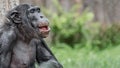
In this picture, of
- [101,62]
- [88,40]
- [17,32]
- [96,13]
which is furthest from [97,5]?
[17,32]

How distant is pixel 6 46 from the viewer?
21.5ft

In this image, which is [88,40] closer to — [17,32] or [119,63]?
[119,63]

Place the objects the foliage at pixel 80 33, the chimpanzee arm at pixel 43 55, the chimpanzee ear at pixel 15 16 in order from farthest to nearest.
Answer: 1. the foliage at pixel 80 33
2. the chimpanzee arm at pixel 43 55
3. the chimpanzee ear at pixel 15 16

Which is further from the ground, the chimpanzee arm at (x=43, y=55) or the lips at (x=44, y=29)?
the lips at (x=44, y=29)

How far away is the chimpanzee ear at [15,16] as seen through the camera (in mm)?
6711

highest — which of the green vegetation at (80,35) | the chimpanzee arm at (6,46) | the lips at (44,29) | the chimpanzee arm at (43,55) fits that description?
the lips at (44,29)

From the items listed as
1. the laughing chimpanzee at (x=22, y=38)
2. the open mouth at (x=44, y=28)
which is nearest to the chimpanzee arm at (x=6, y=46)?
the laughing chimpanzee at (x=22, y=38)

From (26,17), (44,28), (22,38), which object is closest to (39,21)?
(44,28)

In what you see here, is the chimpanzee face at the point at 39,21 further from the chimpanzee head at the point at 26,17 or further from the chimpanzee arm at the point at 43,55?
the chimpanzee arm at the point at 43,55

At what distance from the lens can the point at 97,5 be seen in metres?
20.3

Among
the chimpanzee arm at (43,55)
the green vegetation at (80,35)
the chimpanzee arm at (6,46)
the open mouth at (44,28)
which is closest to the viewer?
the open mouth at (44,28)

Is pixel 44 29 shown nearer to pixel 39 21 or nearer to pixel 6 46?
pixel 39 21

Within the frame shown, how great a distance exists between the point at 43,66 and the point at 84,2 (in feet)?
46.0

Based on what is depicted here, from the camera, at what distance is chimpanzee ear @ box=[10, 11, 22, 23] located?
6711 mm
